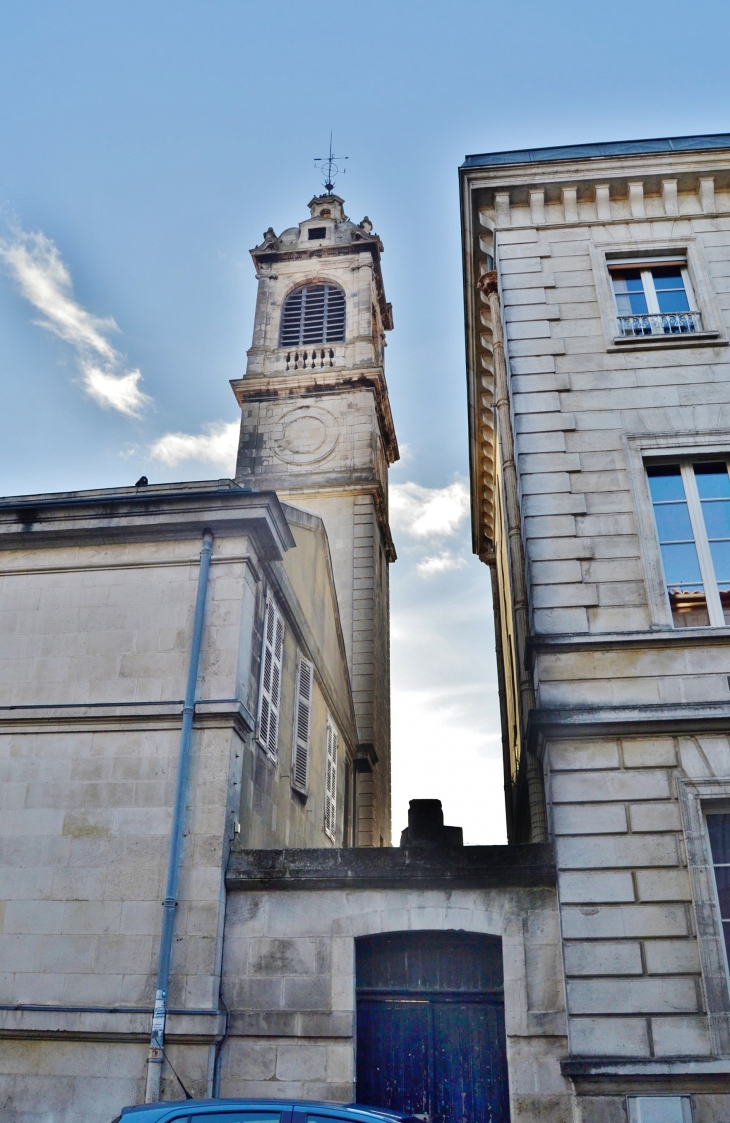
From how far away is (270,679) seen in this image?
12312mm

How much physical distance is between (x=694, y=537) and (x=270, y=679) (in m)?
5.85

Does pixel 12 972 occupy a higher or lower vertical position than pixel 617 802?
lower

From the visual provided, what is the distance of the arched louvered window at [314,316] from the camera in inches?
1174

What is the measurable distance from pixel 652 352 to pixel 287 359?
18.6 m

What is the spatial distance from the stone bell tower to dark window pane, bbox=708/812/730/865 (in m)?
13.4

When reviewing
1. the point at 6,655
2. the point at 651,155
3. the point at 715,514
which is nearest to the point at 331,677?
the point at 6,655

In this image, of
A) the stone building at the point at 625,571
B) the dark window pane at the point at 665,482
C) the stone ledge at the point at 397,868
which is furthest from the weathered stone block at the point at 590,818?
the dark window pane at the point at 665,482

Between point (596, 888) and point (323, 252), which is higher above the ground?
point (323, 252)

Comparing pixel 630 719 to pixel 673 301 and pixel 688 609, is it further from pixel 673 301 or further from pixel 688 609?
pixel 673 301

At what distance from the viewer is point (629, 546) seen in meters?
10.5

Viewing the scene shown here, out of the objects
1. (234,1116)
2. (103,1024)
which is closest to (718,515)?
(234,1116)

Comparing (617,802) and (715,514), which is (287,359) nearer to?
(715,514)

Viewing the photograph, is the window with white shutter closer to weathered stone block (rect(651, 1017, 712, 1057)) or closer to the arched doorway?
the arched doorway

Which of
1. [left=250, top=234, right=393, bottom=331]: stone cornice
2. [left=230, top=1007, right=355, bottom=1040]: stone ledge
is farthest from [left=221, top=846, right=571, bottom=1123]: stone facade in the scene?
[left=250, top=234, right=393, bottom=331]: stone cornice
